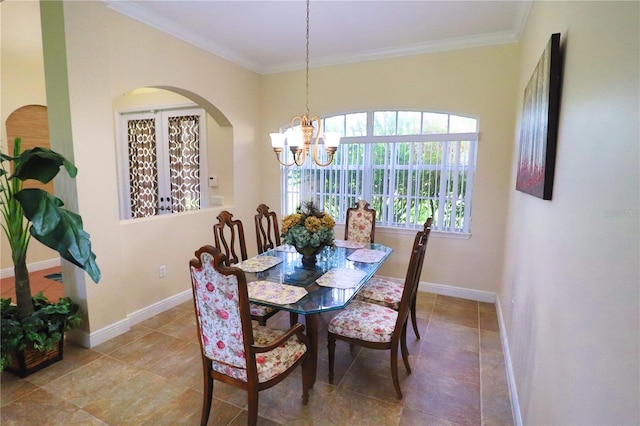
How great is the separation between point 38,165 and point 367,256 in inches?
98.8

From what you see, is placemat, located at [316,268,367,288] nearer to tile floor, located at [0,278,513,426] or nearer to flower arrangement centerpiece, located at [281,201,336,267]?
flower arrangement centerpiece, located at [281,201,336,267]

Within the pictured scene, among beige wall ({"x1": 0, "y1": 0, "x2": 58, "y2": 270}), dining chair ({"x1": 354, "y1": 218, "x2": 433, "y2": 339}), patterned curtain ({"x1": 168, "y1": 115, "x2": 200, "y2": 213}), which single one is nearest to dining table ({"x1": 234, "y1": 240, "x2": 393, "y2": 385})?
dining chair ({"x1": 354, "y1": 218, "x2": 433, "y2": 339})

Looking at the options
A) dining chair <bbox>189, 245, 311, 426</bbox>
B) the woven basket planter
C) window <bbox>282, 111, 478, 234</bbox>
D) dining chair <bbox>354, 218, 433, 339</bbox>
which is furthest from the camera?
window <bbox>282, 111, 478, 234</bbox>

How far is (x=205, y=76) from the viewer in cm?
368

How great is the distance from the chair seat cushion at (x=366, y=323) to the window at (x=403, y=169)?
1849 millimetres

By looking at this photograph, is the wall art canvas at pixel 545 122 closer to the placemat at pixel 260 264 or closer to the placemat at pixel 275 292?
the placemat at pixel 275 292

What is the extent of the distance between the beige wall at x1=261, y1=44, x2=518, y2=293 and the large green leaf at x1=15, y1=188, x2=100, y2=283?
9.96 ft

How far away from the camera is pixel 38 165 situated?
2117 millimetres

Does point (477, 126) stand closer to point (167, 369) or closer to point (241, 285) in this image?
point (241, 285)

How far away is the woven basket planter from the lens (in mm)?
2271

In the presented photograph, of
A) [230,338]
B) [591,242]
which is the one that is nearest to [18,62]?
[230,338]

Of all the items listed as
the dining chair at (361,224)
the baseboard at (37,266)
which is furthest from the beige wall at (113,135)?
the baseboard at (37,266)

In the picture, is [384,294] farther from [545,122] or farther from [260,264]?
[545,122]

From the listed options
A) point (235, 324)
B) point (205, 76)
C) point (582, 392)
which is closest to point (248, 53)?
point (205, 76)
